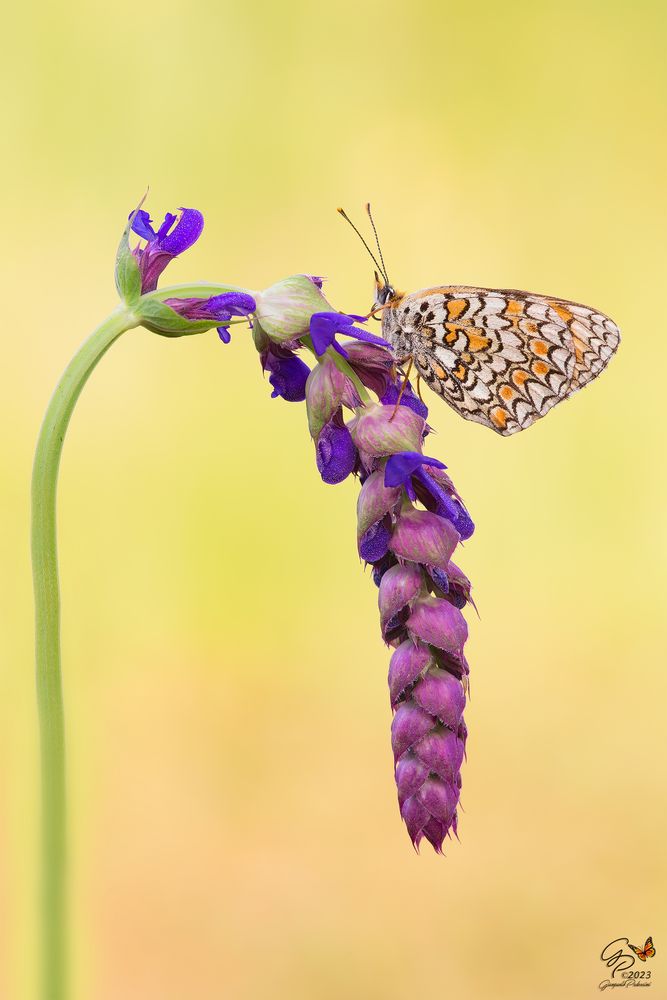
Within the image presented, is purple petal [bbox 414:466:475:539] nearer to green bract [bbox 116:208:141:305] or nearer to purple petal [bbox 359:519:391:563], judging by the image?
purple petal [bbox 359:519:391:563]

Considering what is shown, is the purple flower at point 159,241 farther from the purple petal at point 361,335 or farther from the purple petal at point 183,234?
the purple petal at point 361,335

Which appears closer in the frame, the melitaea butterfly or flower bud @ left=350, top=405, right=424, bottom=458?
flower bud @ left=350, top=405, right=424, bottom=458

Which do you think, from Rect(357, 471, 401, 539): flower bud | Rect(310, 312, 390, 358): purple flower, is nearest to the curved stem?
Rect(310, 312, 390, 358): purple flower

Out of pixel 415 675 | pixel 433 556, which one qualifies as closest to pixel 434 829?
pixel 415 675

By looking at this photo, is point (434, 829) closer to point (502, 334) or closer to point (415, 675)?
point (415, 675)

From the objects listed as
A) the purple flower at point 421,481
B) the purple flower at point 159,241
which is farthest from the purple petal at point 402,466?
the purple flower at point 159,241

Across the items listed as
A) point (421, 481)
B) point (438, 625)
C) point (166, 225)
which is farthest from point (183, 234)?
point (438, 625)

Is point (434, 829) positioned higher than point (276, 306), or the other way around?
point (276, 306)
